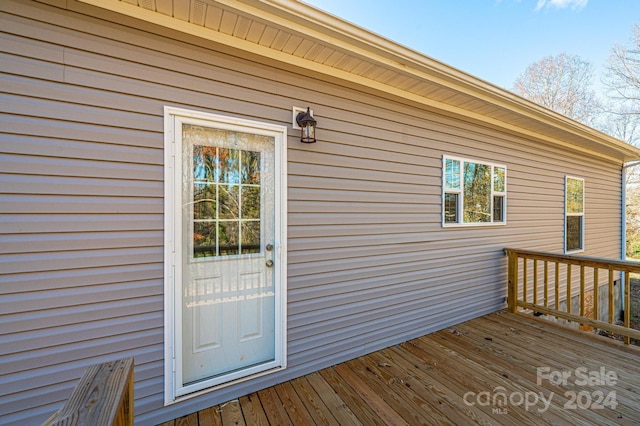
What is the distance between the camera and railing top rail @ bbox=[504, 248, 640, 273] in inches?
114

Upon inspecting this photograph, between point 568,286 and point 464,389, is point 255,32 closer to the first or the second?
point 464,389

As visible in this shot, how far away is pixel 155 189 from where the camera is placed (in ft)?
6.18

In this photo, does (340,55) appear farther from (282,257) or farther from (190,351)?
(190,351)

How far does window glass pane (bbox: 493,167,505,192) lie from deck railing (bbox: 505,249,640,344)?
0.94 m

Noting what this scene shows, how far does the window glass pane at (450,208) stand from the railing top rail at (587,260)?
125cm

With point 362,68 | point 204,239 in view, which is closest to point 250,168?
point 204,239

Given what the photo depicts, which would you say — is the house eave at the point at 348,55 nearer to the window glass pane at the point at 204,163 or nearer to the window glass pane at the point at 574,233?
the window glass pane at the point at 204,163

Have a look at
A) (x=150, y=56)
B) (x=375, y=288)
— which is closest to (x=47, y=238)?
(x=150, y=56)

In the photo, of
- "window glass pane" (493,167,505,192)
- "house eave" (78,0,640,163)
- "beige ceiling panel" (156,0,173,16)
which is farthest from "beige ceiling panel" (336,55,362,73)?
"window glass pane" (493,167,505,192)

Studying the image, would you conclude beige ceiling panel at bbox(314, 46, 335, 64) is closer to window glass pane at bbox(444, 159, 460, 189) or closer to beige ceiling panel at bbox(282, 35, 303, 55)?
beige ceiling panel at bbox(282, 35, 303, 55)

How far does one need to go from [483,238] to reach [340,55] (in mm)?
3185

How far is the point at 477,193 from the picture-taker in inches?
150

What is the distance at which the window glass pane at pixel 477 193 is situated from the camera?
3691 millimetres

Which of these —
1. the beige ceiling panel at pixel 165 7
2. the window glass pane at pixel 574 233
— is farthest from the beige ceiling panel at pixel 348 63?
the window glass pane at pixel 574 233
